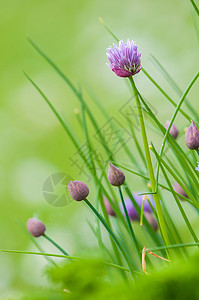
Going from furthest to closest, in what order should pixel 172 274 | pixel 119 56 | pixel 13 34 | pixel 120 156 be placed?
pixel 13 34, pixel 120 156, pixel 119 56, pixel 172 274

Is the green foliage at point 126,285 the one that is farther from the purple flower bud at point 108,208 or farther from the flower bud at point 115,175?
the purple flower bud at point 108,208

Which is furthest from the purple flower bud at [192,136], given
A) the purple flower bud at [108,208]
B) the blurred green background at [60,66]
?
the blurred green background at [60,66]

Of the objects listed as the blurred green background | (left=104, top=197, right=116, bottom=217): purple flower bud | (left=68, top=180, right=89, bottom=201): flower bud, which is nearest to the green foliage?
(left=68, top=180, right=89, bottom=201): flower bud

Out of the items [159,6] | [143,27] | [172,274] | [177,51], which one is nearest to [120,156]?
[177,51]

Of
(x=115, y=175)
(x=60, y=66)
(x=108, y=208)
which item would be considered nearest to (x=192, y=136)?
(x=115, y=175)

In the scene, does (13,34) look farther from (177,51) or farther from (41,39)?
(177,51)

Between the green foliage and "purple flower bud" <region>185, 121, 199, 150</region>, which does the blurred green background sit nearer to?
"purple flower bud" <region>185, 121, 199, 150</region>
